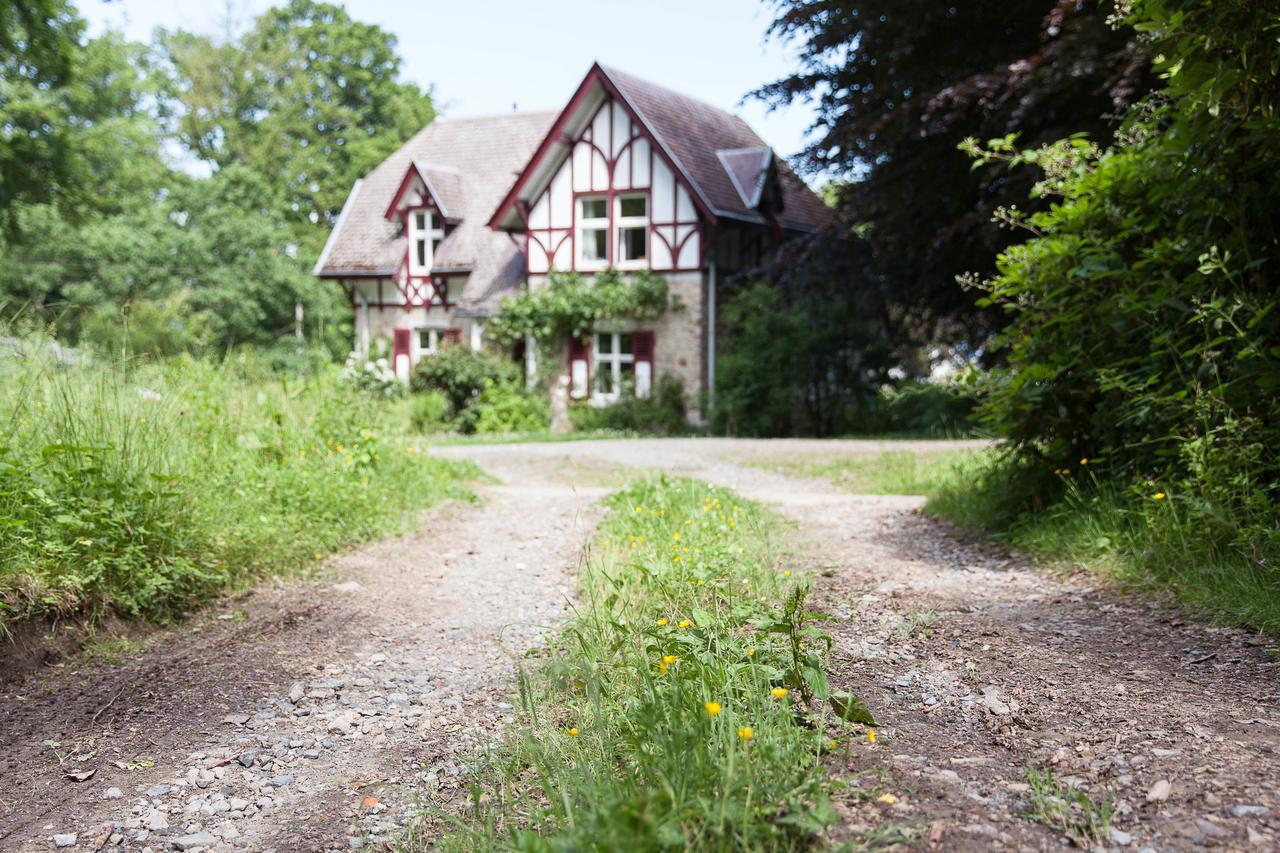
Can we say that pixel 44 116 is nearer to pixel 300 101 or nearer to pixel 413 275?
pixel 413 275

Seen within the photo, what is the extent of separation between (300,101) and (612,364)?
80.3ft

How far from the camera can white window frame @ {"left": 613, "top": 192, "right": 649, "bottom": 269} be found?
68.0 feet

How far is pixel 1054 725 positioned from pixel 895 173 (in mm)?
12324

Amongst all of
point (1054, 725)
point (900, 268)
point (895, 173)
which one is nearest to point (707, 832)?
point (1054, 725)

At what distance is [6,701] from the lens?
Answer: 4.05 meters

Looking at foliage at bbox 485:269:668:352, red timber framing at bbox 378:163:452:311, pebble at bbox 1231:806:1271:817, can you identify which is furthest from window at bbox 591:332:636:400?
pebble at bbox 1231:806:1271:817

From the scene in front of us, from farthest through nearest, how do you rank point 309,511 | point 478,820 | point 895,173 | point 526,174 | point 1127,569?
1. point 526,174
2. point 895,173
3. point 309,511
4. point 1127,569
5. point 478,820

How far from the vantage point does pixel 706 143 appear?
21906 millimetres

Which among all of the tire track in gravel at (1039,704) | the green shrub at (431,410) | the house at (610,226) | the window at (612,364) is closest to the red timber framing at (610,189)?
the house at (610,226)

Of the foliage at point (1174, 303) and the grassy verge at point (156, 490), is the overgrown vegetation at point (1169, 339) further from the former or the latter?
the grassy verge at point (156, 490)

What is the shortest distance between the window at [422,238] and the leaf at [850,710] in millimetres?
22566

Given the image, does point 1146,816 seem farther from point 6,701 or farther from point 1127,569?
point 6,701

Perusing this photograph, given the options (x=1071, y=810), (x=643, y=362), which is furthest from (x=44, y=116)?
(x=1071, y=810)

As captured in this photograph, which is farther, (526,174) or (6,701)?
(526,174)
